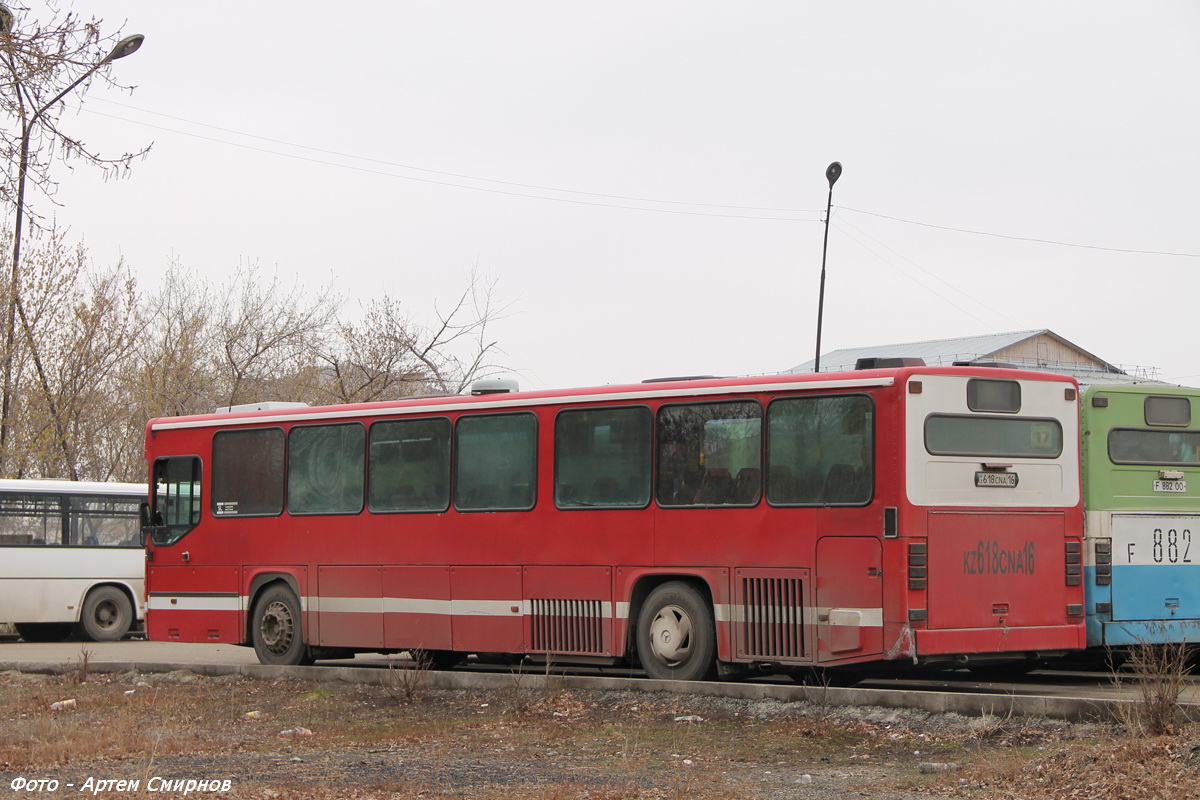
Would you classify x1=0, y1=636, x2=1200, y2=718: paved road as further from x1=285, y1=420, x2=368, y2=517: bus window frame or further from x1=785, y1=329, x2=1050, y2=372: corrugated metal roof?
x1=785, y1=329, x2=1050, y2=372: corrugated metal roof

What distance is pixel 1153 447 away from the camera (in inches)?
562

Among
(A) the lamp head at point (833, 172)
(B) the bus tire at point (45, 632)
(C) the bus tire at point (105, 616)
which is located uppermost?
(A) the lamp head at point (833, 172)

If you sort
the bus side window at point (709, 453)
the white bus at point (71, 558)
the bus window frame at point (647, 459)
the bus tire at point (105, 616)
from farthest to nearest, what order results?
the bus tire at point (105, 616)
the white bus at point (71, 558)
the bus window frame at point (647, 459)
the bus side window at point (709, 453)

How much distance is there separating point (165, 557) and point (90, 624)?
8569 millimetres

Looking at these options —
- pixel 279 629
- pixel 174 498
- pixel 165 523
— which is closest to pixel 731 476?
pixel 279 629

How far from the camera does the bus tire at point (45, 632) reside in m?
26.5

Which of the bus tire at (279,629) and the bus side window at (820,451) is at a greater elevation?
the bus side window at (820,451)

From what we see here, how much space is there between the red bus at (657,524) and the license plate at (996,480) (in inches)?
0.8

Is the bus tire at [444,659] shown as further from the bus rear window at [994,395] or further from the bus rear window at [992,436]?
the bus rear window at [994,395]

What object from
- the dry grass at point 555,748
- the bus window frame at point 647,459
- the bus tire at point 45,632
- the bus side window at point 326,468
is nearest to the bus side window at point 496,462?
the bus window frame at point 647,459

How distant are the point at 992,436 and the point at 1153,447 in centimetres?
238

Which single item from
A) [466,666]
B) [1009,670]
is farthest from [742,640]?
[466,666]

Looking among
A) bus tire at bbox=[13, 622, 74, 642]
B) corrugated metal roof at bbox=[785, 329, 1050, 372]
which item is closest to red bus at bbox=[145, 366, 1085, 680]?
bus tire at bbox=[13, 622, 74, 642]

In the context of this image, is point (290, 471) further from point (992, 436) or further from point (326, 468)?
point (992, 436)
